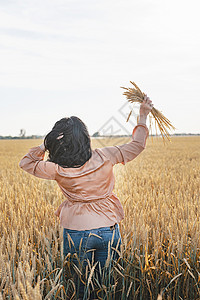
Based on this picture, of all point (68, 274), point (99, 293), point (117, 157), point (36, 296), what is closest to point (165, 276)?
point (99, 293)

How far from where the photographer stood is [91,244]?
5.79 ft

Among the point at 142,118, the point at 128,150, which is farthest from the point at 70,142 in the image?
the point at 142,118

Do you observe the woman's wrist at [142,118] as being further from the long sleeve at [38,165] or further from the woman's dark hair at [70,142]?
the long sleeve at [38,165]

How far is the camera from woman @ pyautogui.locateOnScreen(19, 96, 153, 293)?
1735 millimetres

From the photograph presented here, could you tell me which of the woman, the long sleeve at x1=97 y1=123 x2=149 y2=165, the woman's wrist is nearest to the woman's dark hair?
the woman

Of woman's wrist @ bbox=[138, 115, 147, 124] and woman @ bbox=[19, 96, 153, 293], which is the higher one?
woman's wrist @ bbox=[138, 115, 147, 124]

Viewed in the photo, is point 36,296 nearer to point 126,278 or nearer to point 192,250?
point 126,278

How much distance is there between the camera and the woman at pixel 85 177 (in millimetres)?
1735

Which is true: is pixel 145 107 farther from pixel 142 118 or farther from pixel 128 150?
pixel 128 150

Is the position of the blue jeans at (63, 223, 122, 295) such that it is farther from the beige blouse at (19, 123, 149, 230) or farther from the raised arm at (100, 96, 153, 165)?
the raised arm at (100, 96, 153, 165)

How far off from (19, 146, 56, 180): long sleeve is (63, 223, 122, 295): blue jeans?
0.33 m

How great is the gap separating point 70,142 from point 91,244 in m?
0.56

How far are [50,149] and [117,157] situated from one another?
368 mm

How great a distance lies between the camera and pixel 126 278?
1.85m
